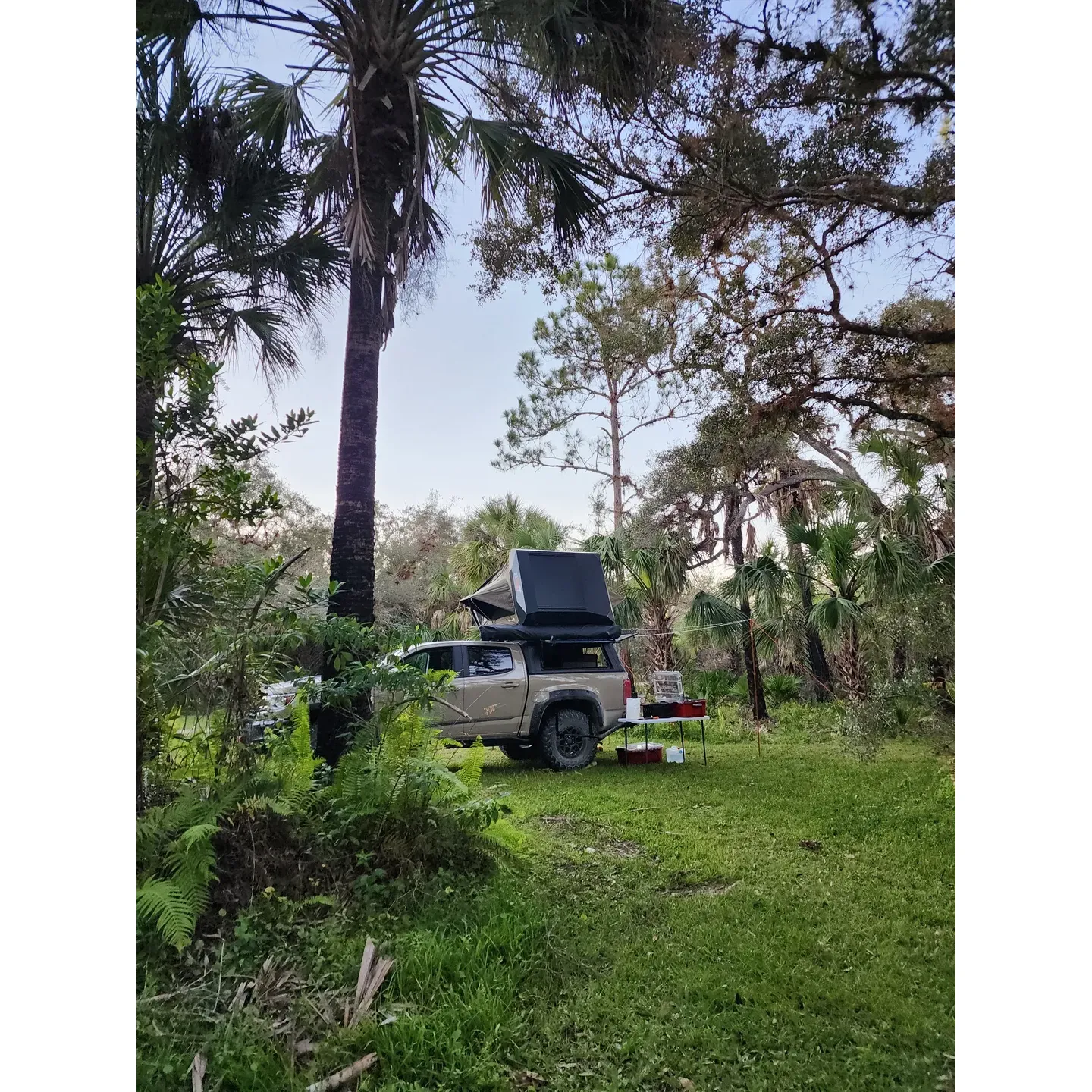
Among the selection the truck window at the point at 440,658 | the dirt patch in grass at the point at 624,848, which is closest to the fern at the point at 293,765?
the dirt patch in grass at the point at 624,848

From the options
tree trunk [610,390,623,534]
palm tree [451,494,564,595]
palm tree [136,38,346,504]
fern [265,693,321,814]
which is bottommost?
fern [265,693,321,814]

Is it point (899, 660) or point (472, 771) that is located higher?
point (899, 660)

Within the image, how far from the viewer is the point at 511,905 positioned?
7.22ft

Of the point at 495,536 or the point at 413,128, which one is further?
the point at 495,536

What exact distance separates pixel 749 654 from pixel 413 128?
487 centimetres

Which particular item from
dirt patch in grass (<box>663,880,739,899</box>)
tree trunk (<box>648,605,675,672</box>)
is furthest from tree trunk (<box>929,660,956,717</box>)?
tree trunk (<box>648,605,675,672</box>)

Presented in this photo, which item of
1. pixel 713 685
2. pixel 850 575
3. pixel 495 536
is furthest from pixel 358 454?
pixel 713 685

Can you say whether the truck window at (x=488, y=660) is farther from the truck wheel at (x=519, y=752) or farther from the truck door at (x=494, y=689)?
the truck wheel at (x=519, y=752)

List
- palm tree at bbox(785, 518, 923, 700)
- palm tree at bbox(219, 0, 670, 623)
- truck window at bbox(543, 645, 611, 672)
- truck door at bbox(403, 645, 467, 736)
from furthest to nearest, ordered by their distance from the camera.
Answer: truck window at bbox(543, 645, 611, 672) → truck door at bbox(403, 645, 467, 736) → palm tree at bbox(785, 518, 923, 700) → palm tree at bbox(219, 0, 670, 623)

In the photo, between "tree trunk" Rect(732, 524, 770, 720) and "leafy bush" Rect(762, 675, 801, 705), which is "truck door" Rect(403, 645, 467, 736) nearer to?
"tree trunk" Rect(732, 524, 770, 720)

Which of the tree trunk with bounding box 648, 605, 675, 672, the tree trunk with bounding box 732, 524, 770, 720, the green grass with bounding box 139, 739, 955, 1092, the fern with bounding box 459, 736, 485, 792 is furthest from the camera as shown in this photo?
the tree trunk with bounding box 648, 605, 675, 672

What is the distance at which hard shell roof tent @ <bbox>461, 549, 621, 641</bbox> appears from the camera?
4.95m

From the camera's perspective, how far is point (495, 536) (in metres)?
6.55

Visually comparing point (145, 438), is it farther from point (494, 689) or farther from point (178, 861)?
point (494, 689)
